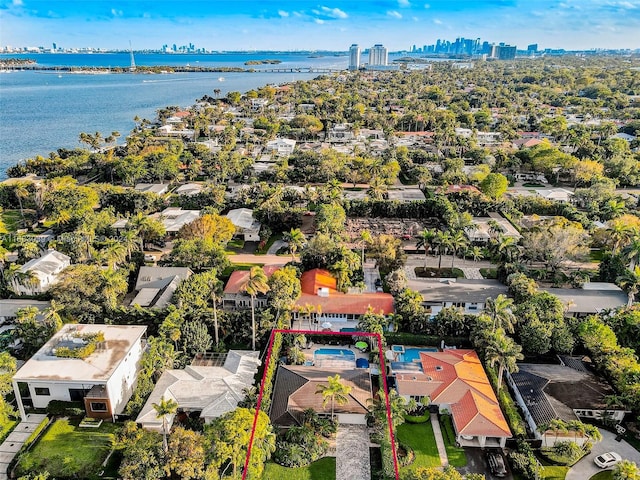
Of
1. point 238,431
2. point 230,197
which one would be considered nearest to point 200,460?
point 238,431

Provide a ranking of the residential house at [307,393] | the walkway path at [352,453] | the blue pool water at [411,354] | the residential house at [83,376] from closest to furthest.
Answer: the walkway path at [352,453] → the residential house at [83,376] → the residential house at [307,393] → the blue pool water at [411,354]

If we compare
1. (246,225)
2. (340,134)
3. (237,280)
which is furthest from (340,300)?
(340,134)

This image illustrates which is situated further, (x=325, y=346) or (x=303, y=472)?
(x=325, y=346)

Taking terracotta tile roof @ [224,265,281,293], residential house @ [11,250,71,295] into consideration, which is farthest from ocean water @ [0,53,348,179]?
terracotta tile roof @ [224,265,281,293]

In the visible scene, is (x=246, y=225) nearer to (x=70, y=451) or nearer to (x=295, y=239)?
(x=295, y=239)

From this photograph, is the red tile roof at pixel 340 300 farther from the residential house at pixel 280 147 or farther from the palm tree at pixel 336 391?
the residential house at pixel 280 147

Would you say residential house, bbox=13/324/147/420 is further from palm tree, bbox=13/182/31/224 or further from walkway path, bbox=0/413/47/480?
palm tree, bbox=13/182/31/224

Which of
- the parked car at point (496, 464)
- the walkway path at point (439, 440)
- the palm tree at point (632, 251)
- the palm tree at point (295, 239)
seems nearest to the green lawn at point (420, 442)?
the walkway path at point (439, 440)
